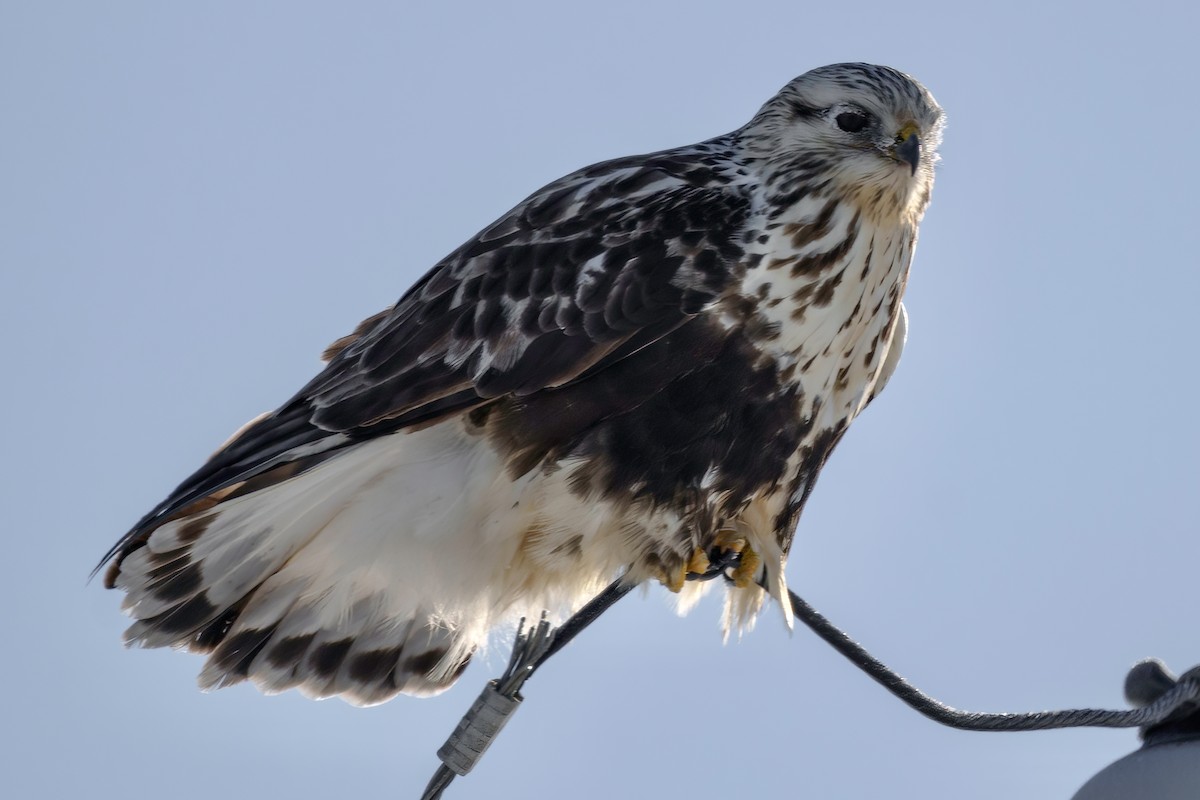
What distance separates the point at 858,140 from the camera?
477cm

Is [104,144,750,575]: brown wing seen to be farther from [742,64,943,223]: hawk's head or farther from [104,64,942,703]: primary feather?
[742,64,943,223]: hawk's head

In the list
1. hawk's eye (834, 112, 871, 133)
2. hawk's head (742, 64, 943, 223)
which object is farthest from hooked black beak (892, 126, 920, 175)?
hawk's eye (834, 112, 871, 133)

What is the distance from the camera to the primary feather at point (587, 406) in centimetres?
448

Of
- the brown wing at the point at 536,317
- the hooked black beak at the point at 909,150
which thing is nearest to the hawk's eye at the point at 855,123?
the hooked black beak at the point at 909,150

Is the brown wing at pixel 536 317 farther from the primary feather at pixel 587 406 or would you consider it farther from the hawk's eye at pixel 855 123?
the hawk's eye at pixel 855 123

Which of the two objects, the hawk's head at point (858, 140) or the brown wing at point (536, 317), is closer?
the brown wing at point (536, 317)

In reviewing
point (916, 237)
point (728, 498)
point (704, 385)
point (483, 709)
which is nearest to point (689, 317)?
point (704, 385)

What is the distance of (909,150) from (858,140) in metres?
0.16

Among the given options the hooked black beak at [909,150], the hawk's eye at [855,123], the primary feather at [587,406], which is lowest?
the primary feather at [587,406]

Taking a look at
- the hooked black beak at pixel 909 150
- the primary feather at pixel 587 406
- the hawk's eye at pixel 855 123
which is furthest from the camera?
the hawk's eye at pixel 855 123

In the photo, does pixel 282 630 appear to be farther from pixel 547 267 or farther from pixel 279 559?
pixel 547 267

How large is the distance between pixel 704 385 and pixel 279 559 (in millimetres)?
1397

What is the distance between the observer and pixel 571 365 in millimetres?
4508

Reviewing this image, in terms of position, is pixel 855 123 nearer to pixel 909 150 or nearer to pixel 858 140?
pixel 858 140
